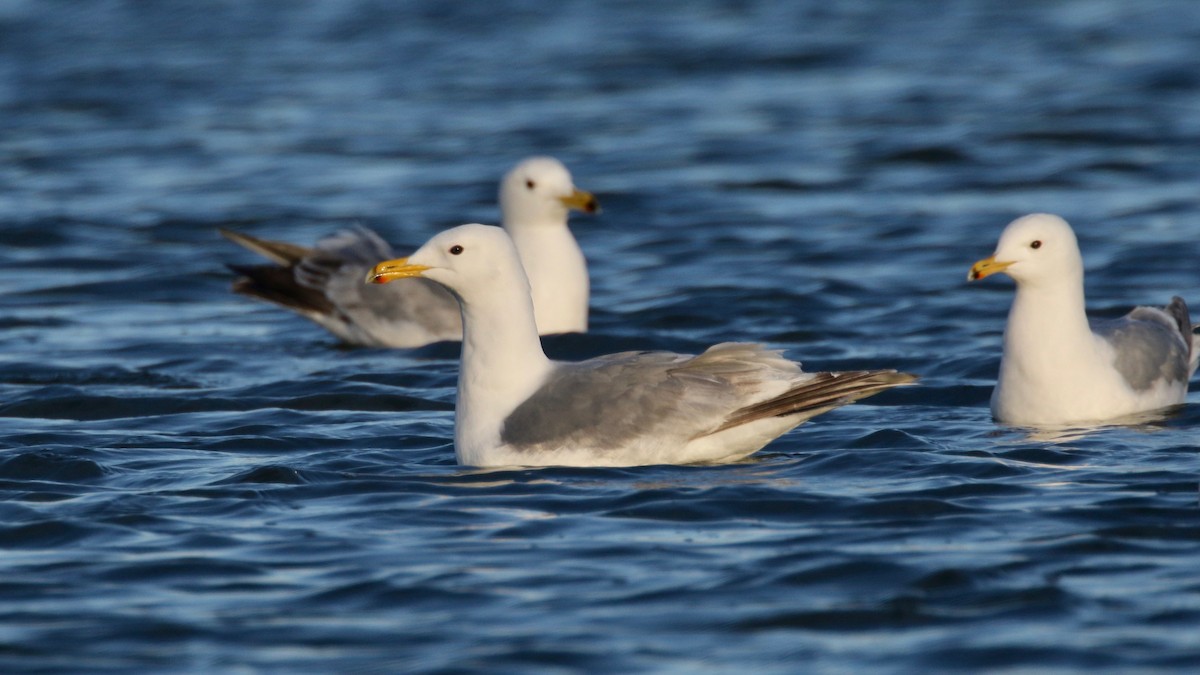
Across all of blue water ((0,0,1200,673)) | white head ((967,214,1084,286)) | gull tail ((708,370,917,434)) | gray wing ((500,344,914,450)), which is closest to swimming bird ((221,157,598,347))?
blue water ((0,0,1200,673))

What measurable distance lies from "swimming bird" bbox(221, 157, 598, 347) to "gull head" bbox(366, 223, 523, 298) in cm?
374

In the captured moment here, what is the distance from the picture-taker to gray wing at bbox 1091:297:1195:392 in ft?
31.0

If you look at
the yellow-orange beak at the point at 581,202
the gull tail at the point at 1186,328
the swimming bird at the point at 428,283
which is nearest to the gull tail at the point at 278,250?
the swimming bird at the point at 428,283

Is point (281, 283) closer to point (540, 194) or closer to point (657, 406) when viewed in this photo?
point (540, 194)

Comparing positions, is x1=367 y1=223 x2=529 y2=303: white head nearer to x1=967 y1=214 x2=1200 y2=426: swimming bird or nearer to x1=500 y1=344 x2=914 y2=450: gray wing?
x1=500 y1=344 x2=914 y2=450: gray wing

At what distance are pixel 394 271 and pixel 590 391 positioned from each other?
105cm

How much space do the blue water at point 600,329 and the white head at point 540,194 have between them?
0.93m

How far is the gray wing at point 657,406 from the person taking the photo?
26.7 feet

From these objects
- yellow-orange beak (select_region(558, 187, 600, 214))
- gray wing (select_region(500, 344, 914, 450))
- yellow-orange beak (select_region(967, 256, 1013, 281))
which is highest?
yellow-orange beak (select_region(558, 187, 600, 214))

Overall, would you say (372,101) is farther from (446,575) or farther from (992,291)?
(446,575)

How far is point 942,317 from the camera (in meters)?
12.9

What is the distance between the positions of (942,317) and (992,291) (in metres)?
1.03

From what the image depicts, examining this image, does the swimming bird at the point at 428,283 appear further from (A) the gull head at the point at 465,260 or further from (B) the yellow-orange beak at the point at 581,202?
(A) the gull head at the point at 465,260

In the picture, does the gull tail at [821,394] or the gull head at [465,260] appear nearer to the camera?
the gull tail at [821,394]
